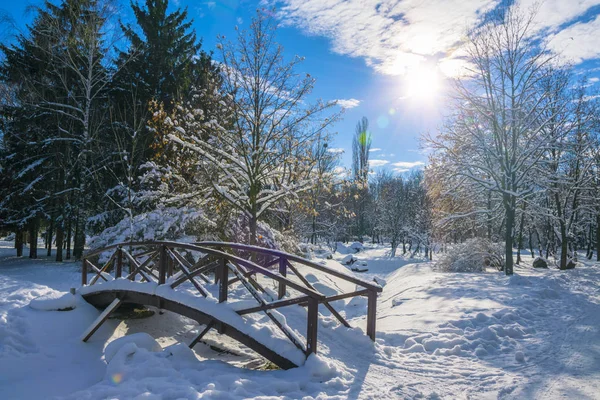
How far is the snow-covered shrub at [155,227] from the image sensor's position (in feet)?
38.5

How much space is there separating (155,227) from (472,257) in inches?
516

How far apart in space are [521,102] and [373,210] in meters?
39.4

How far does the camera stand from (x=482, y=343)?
597cm

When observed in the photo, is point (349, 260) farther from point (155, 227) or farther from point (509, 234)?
point (155, 227)

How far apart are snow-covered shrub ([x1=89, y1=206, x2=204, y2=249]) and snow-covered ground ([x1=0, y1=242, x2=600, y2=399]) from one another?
3.93 m

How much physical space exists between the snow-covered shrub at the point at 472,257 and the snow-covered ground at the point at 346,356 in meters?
6.61

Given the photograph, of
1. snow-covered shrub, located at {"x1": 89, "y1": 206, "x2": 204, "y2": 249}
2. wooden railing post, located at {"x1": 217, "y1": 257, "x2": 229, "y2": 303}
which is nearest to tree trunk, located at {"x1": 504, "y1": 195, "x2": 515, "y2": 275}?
snow-covered shrub, located at {"x1": 89, "y1": 206, "x2": 204, "y2": 249}

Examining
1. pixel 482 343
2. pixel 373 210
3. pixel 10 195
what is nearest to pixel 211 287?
pixel 482 343

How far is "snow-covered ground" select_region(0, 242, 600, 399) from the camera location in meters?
4.27

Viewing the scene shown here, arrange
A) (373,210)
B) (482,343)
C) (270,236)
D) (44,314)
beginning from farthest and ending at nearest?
(373,210), (270,236), (44,314), (482,343)

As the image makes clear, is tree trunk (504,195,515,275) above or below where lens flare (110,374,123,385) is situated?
above

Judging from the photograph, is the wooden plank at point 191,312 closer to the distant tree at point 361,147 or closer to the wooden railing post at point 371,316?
the wooden railing post at point 371,316

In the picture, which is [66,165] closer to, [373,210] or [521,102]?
[521,102]

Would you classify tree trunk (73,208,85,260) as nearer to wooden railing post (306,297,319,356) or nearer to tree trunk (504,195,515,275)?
wooden railing post (306,297,319,356)
